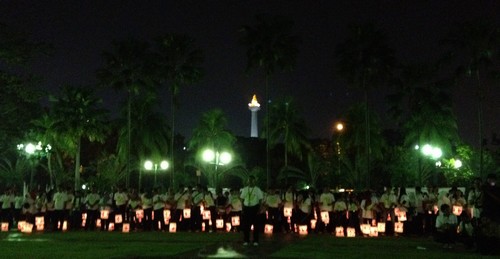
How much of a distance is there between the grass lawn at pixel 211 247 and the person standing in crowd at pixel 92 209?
421cm

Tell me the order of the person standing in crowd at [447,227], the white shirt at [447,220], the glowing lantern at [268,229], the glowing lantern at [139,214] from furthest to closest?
the glowing lantern at [139,214], the glowing lantern at [268,229], the white shirt at [447,220], the person standing in crowd at [447,227]

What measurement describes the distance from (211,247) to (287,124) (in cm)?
4369

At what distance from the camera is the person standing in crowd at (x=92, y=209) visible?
2875 centimetres

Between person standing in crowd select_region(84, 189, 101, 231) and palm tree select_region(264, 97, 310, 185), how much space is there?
34205mm

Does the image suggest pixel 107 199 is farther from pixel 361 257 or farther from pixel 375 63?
pixel 375 63

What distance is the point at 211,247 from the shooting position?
19188 millimetres

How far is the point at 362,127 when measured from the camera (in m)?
61.7

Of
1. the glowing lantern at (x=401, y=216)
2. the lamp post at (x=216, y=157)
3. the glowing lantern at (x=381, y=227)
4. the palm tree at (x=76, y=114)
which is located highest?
the palm tree at (x=76, y=114)

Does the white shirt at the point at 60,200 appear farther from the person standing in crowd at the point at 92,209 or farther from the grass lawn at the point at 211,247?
the grass lawn at the point at 211,247

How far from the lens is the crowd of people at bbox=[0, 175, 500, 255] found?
24.9m

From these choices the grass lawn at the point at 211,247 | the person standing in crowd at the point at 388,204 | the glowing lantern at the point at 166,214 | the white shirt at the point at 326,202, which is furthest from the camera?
the glowing lantern at the point at 166,214

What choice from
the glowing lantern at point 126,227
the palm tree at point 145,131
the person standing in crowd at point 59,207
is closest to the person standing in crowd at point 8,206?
the person standing in crowd at point 59,207

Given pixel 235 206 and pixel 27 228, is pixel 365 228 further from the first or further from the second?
pixel 27 228

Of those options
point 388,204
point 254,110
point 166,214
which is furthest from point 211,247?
point 254,110
